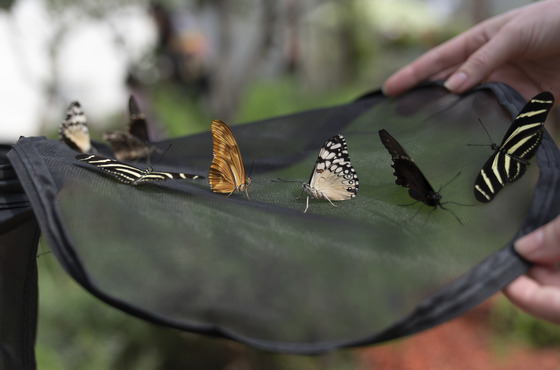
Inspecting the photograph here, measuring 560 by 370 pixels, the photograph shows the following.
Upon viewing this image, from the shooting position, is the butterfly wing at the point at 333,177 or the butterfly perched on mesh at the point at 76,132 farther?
the butterfly perched on mesh at the point at 76,132

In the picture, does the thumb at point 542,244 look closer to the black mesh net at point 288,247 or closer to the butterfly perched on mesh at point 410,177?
the black mesh net at point 288,247

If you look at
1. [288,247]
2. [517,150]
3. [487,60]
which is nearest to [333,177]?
[288,247]

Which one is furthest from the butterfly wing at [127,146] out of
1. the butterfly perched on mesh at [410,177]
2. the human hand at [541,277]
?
the human hand at [541,277]

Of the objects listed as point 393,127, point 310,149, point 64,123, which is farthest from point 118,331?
point 393,127

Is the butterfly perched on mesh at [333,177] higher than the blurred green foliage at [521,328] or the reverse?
higher

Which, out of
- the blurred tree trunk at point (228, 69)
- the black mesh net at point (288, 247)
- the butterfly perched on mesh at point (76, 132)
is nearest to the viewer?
the black mesh net at point (288, 247)

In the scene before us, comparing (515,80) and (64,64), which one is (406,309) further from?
(64,64)

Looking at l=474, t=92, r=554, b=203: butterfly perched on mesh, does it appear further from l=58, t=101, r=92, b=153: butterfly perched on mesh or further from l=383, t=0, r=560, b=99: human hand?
l=58, t=101, r=92, b=153: butterfly perched on mesh
